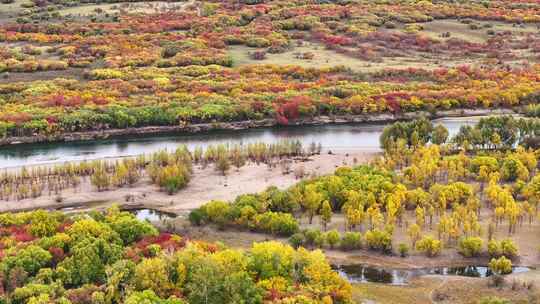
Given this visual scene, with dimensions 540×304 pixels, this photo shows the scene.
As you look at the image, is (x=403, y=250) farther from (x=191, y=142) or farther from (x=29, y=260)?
(x=191, y=142)

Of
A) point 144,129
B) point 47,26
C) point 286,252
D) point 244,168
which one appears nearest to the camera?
point 286,252

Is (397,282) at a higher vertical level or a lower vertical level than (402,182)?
lower

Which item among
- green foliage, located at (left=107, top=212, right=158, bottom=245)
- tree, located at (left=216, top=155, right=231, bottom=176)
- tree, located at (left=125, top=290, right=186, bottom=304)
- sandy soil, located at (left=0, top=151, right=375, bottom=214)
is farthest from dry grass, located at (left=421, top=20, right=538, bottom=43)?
tree, located at (left=125, top=290, right=186, bottom=304)

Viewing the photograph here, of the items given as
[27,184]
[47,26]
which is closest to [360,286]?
[27,184]

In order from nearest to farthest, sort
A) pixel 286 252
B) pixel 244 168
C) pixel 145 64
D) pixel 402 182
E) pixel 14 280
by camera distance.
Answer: pixel 14 280, pixel 286 252, pixel 402 182, pixel 244 168, pixel 145 64

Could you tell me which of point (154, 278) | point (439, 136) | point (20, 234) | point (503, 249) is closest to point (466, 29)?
point (439, 136)

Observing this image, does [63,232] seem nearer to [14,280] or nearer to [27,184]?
[14,280]
